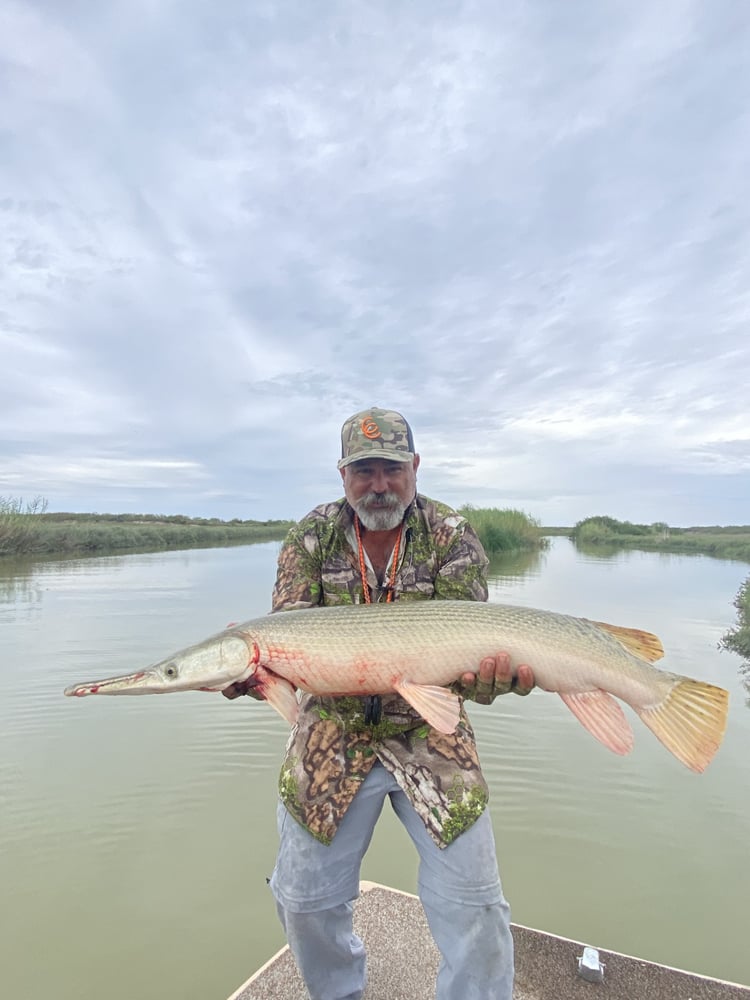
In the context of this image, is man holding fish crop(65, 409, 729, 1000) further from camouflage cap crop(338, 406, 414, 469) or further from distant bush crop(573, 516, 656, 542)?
distant bush crop(573, 516, 656, 542)

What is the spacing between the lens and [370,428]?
3.21m

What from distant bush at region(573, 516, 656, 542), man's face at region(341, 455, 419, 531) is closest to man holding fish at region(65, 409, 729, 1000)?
man's face at region(341, 455, 419, 531)

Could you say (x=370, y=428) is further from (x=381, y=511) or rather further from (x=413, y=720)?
(x=413, y=720)

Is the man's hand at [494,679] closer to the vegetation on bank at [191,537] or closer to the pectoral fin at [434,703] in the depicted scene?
the pectoral fin at [434,703]

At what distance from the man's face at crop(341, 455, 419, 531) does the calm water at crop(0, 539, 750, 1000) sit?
8.92ft

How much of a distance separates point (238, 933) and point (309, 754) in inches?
73.7

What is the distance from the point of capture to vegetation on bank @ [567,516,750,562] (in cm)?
4472

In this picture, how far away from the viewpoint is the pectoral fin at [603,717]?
8.78 ft

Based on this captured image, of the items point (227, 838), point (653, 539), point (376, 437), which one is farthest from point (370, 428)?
point (653, 539)

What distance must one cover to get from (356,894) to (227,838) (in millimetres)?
2555

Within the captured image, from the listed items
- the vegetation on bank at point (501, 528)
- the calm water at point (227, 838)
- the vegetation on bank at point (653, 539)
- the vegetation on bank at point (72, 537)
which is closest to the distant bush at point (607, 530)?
the vegetation on bank at point (653, 539)

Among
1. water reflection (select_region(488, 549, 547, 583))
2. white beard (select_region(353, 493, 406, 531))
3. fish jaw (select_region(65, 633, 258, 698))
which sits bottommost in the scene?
water reflection (select_region(488, 549, 547, 583))

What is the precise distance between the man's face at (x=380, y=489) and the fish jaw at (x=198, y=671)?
0.93 metres

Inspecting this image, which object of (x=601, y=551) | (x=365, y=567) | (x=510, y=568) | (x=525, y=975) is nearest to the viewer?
(x=525, y=975)
